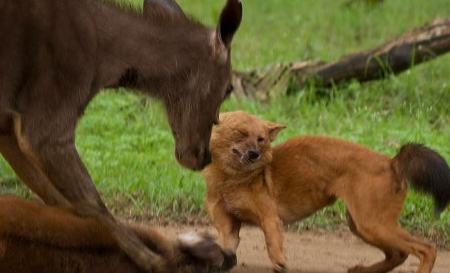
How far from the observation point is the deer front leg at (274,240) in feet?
23.5

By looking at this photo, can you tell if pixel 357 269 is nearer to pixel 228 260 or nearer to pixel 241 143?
pixel 241 143

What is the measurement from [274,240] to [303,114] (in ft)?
12.3

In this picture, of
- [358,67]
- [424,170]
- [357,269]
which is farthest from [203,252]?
[358,67]

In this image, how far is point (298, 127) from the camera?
1048 centimetres

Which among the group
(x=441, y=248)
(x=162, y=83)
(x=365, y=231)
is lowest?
(x=441, y=248)

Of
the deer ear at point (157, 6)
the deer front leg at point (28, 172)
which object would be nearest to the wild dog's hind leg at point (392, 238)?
the deer ear at point (157, 6)

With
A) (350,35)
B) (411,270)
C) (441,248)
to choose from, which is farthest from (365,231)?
(350,35)

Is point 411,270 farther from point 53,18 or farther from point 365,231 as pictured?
point 53,18

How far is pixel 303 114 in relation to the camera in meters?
10.9

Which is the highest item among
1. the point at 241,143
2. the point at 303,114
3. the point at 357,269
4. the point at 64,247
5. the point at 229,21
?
the point at 229,21

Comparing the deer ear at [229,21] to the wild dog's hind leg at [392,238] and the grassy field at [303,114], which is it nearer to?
the grassy field at [303,114]

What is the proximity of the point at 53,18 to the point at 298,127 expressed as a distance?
4.18 meters

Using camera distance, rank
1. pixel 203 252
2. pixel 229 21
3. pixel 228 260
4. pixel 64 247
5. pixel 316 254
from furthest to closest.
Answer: pixel 316 254
pixel 229 21
pixel 228 260
pixel 203 252
pixel 64 247

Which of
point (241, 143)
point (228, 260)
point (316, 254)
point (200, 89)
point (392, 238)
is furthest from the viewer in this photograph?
point (316, 254)
